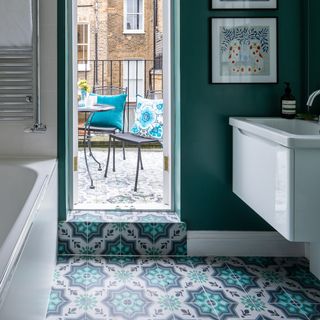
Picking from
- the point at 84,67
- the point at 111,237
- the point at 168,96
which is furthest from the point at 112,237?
the point at 84,67

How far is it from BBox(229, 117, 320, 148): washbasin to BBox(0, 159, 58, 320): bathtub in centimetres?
109

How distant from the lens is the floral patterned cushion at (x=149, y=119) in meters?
4.83

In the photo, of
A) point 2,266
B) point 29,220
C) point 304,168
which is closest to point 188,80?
point 304,168

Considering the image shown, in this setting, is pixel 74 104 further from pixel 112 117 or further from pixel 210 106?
pixel 112 117

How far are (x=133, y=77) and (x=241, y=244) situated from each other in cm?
505

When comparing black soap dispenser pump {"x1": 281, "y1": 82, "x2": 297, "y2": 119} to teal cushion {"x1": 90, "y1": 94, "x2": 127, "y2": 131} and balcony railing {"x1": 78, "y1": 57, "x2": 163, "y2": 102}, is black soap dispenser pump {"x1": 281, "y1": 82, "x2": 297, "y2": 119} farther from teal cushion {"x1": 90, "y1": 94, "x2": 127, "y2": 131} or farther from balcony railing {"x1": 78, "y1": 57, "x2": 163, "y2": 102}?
balcony railing {"x1": 78, "y1": 57, "x2": 163, "y2": 102}

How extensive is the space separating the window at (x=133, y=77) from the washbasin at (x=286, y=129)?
4641 mm

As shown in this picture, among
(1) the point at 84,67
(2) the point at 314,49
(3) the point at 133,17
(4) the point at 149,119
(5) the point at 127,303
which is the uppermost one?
(3) the point at 133,17

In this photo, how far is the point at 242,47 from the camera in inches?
114

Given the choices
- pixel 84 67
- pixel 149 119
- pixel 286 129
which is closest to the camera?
pixel 286 129

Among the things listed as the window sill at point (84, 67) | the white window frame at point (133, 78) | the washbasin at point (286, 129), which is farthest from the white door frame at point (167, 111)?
the window sill at point (84, 67)

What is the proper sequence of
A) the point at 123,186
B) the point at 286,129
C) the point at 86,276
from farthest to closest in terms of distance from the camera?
the point at 123,186 < the point at 286,129 < the point at 86,276

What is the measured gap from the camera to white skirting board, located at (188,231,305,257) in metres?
2.96

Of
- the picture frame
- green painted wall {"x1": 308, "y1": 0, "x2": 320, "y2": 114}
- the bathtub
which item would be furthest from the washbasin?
the bathtub
